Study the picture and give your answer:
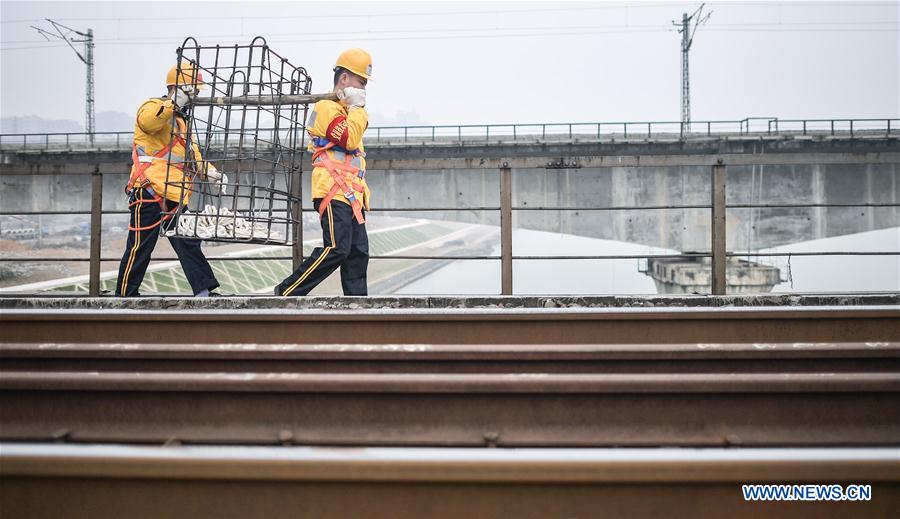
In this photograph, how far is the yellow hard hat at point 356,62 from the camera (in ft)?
15.3

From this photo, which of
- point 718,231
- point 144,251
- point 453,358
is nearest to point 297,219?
point 144,251

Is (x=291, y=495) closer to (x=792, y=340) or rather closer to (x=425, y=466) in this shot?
(x=425, y=466)

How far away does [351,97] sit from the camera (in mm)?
4582

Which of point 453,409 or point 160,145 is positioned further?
point 160,145

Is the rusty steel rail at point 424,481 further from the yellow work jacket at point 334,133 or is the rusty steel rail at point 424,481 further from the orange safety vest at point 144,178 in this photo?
the orange safety vest at point 144,178

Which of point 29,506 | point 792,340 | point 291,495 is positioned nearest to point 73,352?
point 29,506

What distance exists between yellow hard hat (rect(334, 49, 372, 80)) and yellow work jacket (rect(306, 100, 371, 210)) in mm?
297

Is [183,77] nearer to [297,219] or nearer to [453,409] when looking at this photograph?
[297,219]

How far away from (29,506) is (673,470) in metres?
1.76

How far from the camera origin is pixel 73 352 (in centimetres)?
303

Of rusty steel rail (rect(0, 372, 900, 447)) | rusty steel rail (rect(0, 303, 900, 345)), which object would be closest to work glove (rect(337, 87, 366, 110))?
rusty steel rail (rect(0, 303, 900, 345))

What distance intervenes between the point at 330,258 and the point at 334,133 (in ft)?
3.00

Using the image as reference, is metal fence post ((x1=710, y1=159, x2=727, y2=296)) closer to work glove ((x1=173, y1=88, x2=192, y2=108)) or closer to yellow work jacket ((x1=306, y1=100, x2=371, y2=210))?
yellow work jacket ((x1=306, y1=100, x2=371, y2=210))

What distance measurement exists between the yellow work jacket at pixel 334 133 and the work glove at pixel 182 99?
0.93 metres
